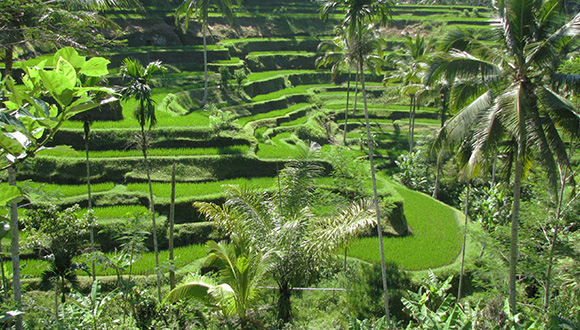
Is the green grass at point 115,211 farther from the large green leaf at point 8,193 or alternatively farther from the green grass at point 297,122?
the green grass at point 297,122

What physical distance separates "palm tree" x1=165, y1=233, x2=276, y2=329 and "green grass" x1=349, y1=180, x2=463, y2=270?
5.91m

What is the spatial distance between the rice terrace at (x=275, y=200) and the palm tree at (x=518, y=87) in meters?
0.04

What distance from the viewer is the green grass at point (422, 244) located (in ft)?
43.2

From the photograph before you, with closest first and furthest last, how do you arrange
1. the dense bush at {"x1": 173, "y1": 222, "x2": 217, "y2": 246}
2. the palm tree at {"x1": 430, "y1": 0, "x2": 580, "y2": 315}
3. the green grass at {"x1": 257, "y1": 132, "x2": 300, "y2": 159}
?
the palm tree at {"x1": 430, "y1": 0, "x2": 580, "y2": 315}, the dense bush at {"x1": 173, "y1": 222, "x2": 217, "y2": 246}, the green grass at {"x1": 257, "y1": 132, "x2": 300, "y2": 159}

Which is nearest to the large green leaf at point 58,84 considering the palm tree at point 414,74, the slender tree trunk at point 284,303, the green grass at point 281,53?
the slender tree trunk at point 284,303

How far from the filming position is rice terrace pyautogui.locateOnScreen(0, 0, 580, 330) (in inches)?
233

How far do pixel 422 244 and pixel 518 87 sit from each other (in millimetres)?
8669

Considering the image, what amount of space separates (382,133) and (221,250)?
23.4 m

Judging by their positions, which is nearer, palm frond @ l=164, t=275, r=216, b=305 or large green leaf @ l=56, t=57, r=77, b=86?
large green leaf @ l=56, t=57, r=77, b=86

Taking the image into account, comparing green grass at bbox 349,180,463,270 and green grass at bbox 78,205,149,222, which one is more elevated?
green grass at bbox 78,205,149,222

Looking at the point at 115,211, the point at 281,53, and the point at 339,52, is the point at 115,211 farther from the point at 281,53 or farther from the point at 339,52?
the point at 281,53

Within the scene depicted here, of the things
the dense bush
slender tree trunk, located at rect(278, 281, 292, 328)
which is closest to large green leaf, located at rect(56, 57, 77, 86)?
slender tree trunk, located at rect(278, 281, 292, 328)

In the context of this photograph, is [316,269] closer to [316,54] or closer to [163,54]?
[163,54]

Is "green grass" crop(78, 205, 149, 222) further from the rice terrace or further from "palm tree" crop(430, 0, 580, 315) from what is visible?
"palm tree" crop(430, 0, 580, 315)
